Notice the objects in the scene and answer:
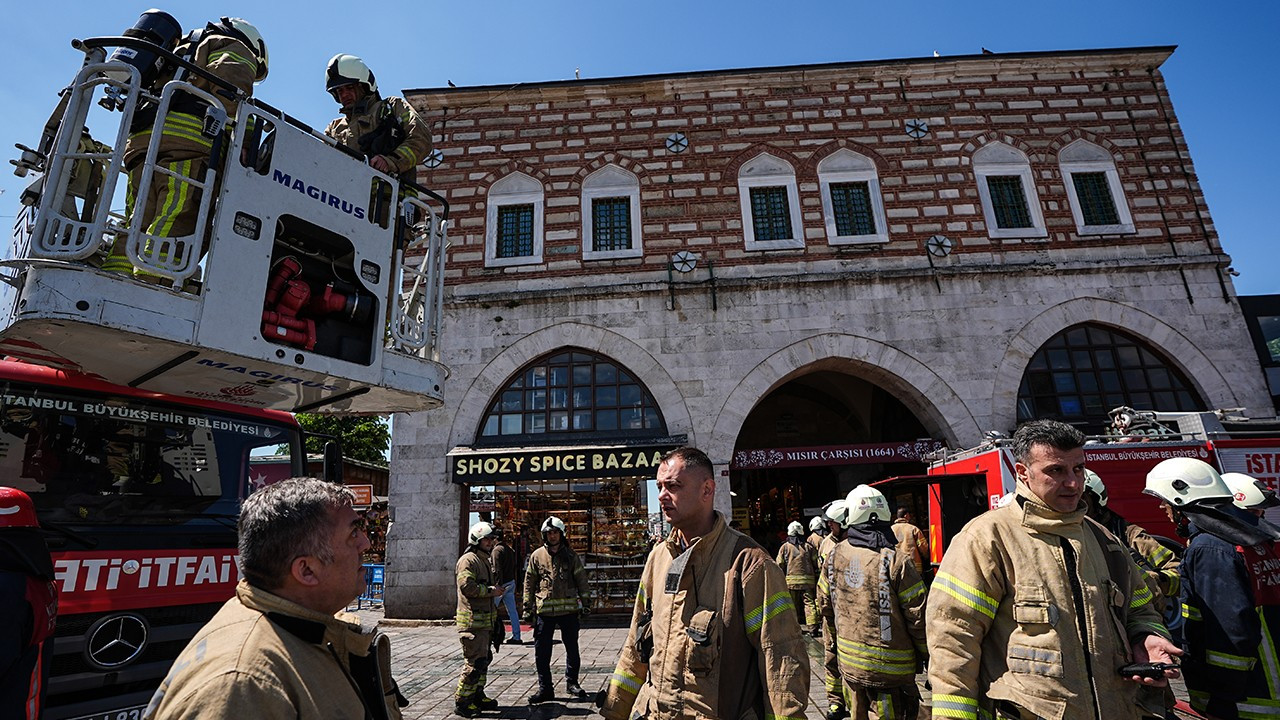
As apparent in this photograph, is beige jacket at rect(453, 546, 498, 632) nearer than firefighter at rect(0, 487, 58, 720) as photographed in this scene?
No

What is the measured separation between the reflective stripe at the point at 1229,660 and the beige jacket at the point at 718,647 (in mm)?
2496

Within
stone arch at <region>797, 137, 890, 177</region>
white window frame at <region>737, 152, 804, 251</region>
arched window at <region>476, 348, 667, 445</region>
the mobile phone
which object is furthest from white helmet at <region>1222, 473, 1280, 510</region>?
stone arch at <region>797, 137, 890, 177</region>

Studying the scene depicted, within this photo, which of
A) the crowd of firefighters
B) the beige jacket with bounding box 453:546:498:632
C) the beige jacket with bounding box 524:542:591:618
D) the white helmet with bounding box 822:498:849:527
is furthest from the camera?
the white helmet with bounding box 822:498:849:527

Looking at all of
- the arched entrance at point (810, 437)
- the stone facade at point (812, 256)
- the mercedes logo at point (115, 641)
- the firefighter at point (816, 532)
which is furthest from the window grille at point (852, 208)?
the mercedes logo at point (115, 641)

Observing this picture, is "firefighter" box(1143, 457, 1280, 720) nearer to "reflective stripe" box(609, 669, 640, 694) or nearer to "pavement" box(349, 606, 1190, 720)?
"pavement" box(349, 606, 1190, 720)

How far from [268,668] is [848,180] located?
13991 millimetres

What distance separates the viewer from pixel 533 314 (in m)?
12.9

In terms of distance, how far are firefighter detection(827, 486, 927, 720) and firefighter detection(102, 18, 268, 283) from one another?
5.23 m

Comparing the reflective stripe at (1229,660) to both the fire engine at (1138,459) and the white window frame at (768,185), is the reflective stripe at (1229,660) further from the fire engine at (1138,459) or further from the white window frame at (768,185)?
the white window frame at (768,185)

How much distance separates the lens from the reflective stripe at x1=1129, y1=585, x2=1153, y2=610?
2.54 meters

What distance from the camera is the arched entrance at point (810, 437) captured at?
15781 millimetres

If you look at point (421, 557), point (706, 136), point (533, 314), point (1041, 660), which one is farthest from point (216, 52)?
point (706, 136)

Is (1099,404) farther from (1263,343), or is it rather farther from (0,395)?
(0,395)

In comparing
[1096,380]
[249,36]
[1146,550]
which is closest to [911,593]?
[1146,550]
